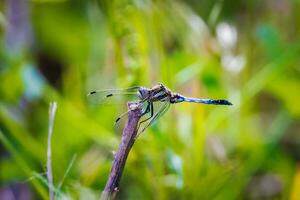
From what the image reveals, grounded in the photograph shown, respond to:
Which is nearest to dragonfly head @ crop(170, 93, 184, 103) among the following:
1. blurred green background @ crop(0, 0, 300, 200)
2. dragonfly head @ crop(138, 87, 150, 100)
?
dragonfly head @ crop(138, 87, 150, 100)

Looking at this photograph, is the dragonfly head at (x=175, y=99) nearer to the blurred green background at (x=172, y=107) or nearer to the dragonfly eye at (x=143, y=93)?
the dragonfly eye at (x=143, y=93)

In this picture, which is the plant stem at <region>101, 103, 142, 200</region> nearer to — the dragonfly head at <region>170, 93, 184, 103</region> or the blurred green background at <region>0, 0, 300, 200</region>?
the dragonfly head at <region>170, 93, 184, 103</region>

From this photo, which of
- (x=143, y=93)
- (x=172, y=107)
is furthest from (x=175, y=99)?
(x=172, y=107)

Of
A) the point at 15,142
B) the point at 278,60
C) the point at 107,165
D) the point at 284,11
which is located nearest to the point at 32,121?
the point at 15,142

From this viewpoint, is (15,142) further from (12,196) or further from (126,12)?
(126,12)

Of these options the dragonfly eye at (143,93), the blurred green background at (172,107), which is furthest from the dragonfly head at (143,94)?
the blurred green background at (172,107)
